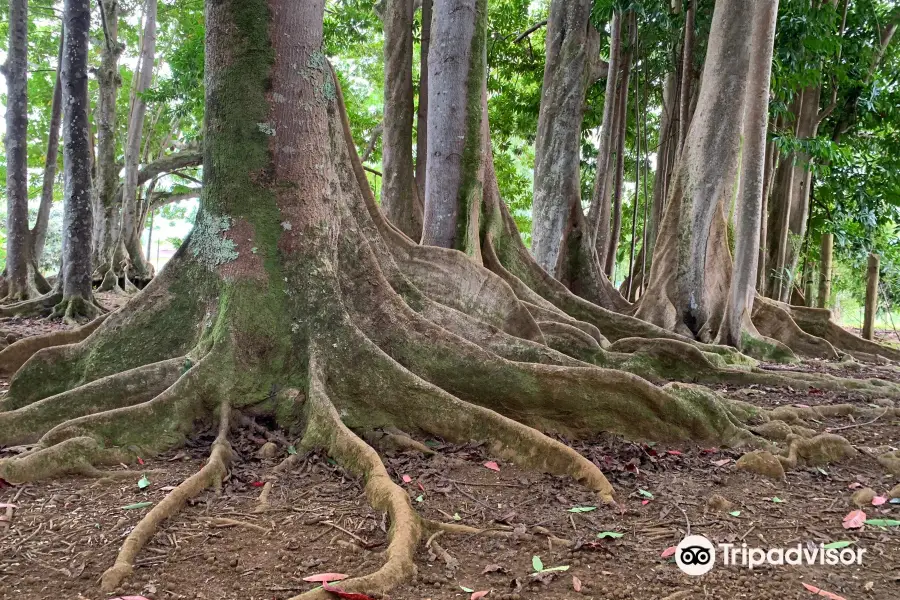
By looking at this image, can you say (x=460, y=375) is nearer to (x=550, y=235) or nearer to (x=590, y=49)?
(x=550, y=235)

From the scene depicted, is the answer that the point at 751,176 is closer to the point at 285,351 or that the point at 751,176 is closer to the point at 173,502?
the point at 285,351

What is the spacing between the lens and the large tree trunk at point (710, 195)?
7.50 m

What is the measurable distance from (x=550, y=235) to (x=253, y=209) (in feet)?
18.9

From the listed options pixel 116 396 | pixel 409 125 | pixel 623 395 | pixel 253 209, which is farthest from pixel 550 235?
pixel 116 396

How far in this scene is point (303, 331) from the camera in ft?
13.0

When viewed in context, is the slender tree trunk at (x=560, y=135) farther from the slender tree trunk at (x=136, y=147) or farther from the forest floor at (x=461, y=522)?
the slender tree trunk at (x=136, y=147)

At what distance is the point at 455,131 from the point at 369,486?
460 cm

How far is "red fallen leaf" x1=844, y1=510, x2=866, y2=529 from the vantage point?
2.78 meters

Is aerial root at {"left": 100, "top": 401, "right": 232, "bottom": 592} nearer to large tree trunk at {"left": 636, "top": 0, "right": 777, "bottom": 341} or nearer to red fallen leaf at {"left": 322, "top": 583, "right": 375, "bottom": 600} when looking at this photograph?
red fallen leaf at {"left": 322, "top": 583, "right": 375, "bottom": 600}

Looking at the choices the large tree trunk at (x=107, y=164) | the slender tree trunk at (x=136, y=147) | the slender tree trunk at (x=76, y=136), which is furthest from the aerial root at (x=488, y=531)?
the slender tree trunk at (x=136, y=147)

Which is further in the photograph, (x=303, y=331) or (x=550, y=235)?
(x=550, y=235)

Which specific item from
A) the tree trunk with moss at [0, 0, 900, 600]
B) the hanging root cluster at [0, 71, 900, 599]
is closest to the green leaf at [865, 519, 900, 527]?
the hanging root cluster at [0, 71, 900, 599]

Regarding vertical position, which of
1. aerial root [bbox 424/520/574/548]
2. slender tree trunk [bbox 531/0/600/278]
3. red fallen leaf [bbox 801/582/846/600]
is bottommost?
aerial root [bbox 424/520/574/548]

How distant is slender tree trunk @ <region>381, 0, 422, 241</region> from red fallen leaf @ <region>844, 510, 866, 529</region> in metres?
6.70
